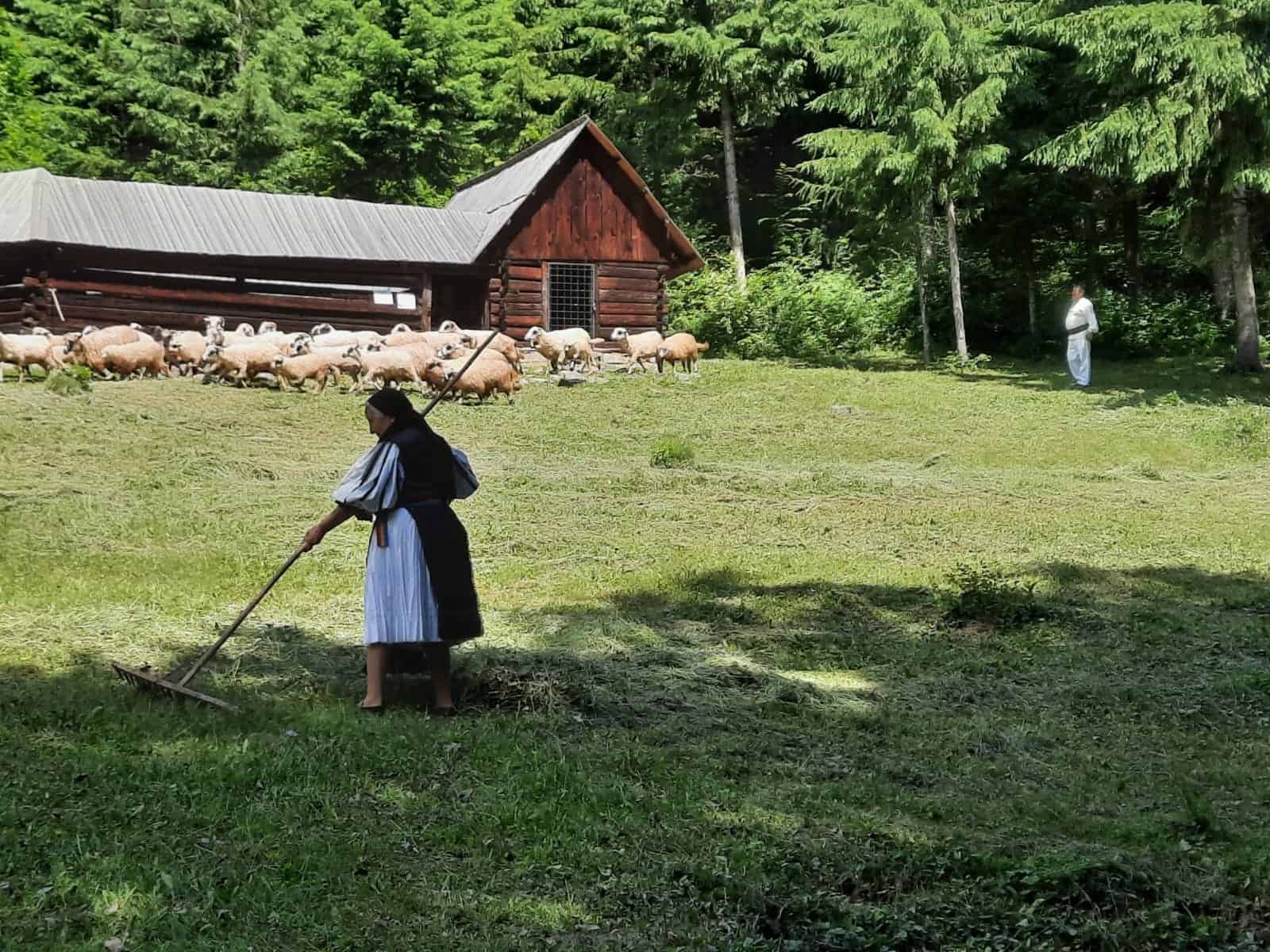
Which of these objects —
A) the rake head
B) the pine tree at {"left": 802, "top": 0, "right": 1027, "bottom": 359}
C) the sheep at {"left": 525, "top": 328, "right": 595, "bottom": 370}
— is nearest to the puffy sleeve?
the rake head

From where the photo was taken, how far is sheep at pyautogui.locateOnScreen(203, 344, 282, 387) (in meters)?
19.9

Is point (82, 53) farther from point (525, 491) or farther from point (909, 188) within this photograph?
point (525, 491)

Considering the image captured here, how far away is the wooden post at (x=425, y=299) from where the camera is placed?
25.7 m

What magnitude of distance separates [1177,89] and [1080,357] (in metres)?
4.63

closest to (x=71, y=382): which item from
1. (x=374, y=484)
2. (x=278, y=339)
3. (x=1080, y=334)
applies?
(x=278, y=339)

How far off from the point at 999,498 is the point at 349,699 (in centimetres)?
883

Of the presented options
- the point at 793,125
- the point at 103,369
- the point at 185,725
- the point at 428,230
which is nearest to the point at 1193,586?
the point at 185,725

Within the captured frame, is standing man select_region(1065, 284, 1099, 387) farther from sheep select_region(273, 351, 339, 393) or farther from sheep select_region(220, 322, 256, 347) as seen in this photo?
sheep select_region(220, 322, 256, 347)

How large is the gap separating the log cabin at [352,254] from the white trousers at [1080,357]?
8039mm

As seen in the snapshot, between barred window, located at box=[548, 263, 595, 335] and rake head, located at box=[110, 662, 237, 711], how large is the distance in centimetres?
2047

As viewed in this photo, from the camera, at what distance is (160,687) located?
22.4ft

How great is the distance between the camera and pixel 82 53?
3712 cm

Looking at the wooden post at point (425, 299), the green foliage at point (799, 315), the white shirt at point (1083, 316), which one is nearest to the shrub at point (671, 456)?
the white shirt at point (1083, 316)

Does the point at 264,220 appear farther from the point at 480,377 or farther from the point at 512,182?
the point at 480,377
